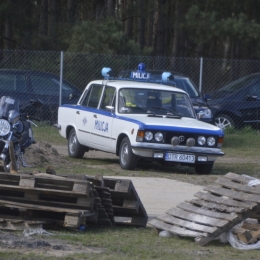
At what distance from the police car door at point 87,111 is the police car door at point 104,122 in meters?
0.16

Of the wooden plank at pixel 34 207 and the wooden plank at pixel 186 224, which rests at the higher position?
the wooden plank at pixel 34 207

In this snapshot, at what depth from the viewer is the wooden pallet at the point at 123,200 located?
25.6 feet

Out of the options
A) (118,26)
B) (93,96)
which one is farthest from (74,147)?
(118,26)

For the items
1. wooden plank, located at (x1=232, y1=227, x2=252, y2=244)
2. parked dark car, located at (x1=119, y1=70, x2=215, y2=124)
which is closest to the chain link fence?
parked dark car, located at (x1=119, y1=70, x2=215, y2=124)

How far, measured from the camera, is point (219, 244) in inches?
286

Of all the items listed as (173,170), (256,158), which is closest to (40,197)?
(173,170)

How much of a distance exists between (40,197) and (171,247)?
1453 millimetres

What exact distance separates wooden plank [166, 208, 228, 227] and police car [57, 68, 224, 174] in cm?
A: 451

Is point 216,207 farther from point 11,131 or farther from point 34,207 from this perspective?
point 11,131

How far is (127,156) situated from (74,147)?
2.02 metres

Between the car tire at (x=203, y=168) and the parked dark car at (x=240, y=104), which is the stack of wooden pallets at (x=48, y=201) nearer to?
the car tire at (x=203, y=168)

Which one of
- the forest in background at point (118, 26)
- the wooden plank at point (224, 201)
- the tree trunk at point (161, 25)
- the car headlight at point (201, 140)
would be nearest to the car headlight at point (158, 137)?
the car headlight at point (201, 140)

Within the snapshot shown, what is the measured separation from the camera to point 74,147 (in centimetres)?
1436

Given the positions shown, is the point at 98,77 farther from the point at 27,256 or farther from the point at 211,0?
the point at 27,256
